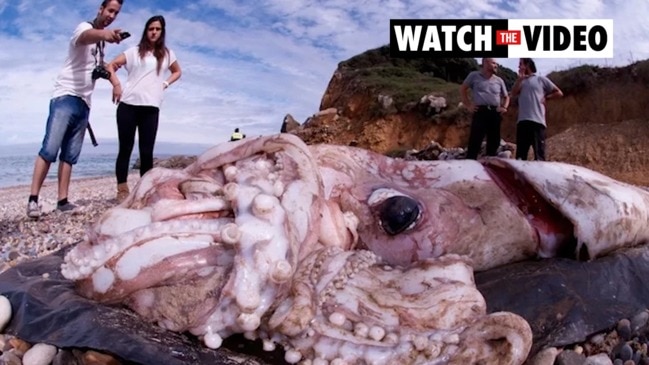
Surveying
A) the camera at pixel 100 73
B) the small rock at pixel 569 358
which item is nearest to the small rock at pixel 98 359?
the small rock at pixel 569 358

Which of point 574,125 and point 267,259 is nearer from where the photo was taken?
point 267,259

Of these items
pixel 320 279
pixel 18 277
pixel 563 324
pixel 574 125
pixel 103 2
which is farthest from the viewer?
pixel 574 125

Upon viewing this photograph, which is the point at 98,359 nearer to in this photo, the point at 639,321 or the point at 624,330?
the point at 624,330

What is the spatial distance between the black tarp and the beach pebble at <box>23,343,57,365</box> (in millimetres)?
44

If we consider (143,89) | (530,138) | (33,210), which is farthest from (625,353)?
(530,138)

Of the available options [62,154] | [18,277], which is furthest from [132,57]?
[18,277]

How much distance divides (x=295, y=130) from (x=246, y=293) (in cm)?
2368

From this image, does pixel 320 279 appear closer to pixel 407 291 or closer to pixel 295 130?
pixel 407 291

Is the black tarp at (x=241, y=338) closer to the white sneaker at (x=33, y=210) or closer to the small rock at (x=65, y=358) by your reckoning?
the small rock at (x=65, y=358)

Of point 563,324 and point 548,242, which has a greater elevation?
point 548,242

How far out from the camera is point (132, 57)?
7207mm

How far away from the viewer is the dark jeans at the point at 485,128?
10.0m

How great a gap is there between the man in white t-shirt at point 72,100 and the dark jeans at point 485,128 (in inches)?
224

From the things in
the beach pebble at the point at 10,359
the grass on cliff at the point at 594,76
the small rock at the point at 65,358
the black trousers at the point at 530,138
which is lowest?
the beach pebble at the point at 10,359
